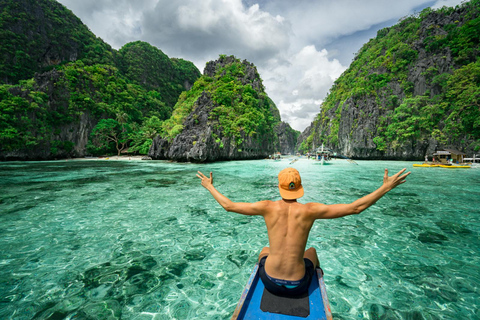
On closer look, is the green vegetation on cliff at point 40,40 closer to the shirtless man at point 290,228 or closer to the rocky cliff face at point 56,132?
the rocky cliff face at point 56,132

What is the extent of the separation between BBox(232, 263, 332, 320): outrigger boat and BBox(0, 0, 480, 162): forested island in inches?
1140

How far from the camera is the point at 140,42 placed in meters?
79.4

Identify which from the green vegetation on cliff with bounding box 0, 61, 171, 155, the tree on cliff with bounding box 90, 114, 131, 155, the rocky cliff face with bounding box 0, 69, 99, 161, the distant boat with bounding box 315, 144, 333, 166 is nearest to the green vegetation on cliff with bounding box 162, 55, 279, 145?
the tree on cliff with bounding box 90, 114, 131, 155

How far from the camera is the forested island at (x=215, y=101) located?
31.3m

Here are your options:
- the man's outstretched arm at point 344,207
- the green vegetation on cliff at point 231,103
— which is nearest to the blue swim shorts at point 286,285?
the man's outstretched arm at point 344,207

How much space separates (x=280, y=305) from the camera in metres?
1.88

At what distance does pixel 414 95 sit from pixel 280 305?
54.3 meters

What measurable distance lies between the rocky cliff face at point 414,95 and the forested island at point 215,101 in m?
0.19

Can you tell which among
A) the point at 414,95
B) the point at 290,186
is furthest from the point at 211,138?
the point at 414,95

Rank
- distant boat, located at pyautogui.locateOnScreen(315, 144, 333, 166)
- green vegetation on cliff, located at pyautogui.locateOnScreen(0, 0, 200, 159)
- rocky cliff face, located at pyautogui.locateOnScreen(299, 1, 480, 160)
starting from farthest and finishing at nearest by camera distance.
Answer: rocky cliff face, located at pyautogui.locateOnScreen(299, 1, 480, 160) < distant boat, located at pyautogui.locateOnScreen(315, 144, 333, 166) < green vegetation on cliff, located at pyautogui.locateOnScreen(0, 0, 200, 159)

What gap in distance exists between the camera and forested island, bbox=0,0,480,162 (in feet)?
103

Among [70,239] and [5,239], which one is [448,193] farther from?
[5,239]

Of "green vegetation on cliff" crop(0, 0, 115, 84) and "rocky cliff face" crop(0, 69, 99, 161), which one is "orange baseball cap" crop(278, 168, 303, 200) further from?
"green vegetation on cliff" crop(0, 0, 115, 84)

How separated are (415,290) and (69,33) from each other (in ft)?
278
